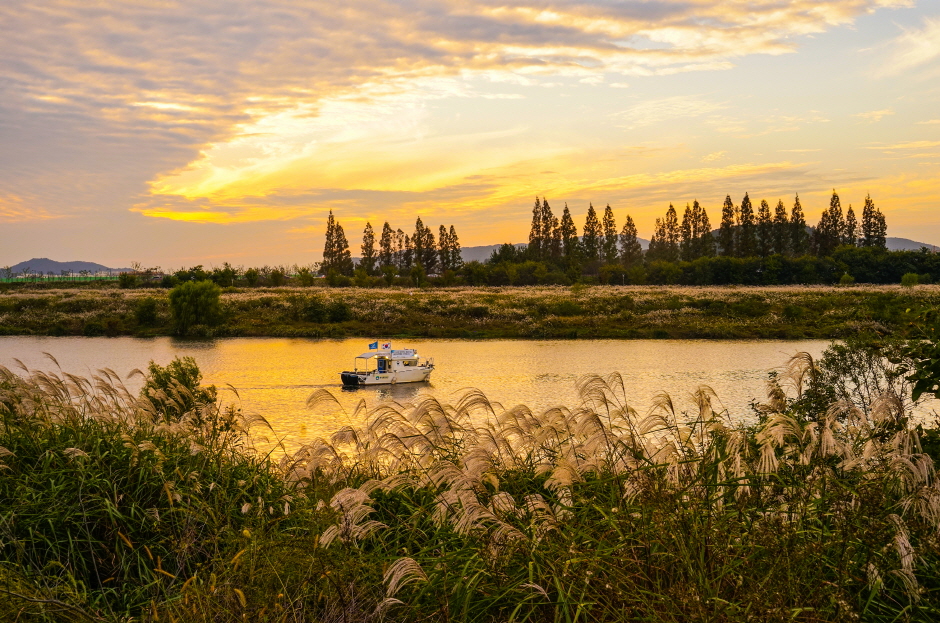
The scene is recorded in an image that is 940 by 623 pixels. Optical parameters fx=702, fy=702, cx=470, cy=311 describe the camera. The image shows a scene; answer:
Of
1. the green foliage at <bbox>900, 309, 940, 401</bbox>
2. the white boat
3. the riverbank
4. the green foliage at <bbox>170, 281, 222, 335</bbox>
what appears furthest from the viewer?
the green foliage at <bbox>170, 281, 222, 335</bbox>

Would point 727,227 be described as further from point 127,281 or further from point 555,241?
point 127,281

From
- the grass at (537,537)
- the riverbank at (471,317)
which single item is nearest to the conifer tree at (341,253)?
the riverbank at (471,317)

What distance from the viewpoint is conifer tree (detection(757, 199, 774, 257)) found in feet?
338

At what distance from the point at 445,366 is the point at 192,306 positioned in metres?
25.6

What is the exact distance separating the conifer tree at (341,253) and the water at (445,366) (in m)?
70.5

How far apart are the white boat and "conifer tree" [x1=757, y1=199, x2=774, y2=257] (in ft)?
279

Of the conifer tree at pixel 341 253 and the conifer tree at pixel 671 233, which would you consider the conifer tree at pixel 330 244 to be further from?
the conifer tree at pixel 671 233

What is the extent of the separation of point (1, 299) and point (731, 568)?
75046 millimetres

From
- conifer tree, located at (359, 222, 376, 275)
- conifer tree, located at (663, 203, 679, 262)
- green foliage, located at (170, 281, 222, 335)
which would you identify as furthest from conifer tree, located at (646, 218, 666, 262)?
green foliage, located at (170, 281, 222, 335)

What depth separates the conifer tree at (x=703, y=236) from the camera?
107000mm

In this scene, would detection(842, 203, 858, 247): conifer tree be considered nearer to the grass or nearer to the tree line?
the tree line

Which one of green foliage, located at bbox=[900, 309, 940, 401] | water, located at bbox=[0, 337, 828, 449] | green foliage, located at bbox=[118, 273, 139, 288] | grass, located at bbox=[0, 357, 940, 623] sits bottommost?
water, located at bbox=[0, 337, 828, 449]

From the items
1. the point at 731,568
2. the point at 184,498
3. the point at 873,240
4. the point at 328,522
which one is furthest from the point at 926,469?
the point at 873,240

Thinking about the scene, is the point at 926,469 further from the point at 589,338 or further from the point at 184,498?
the point at 589,338
